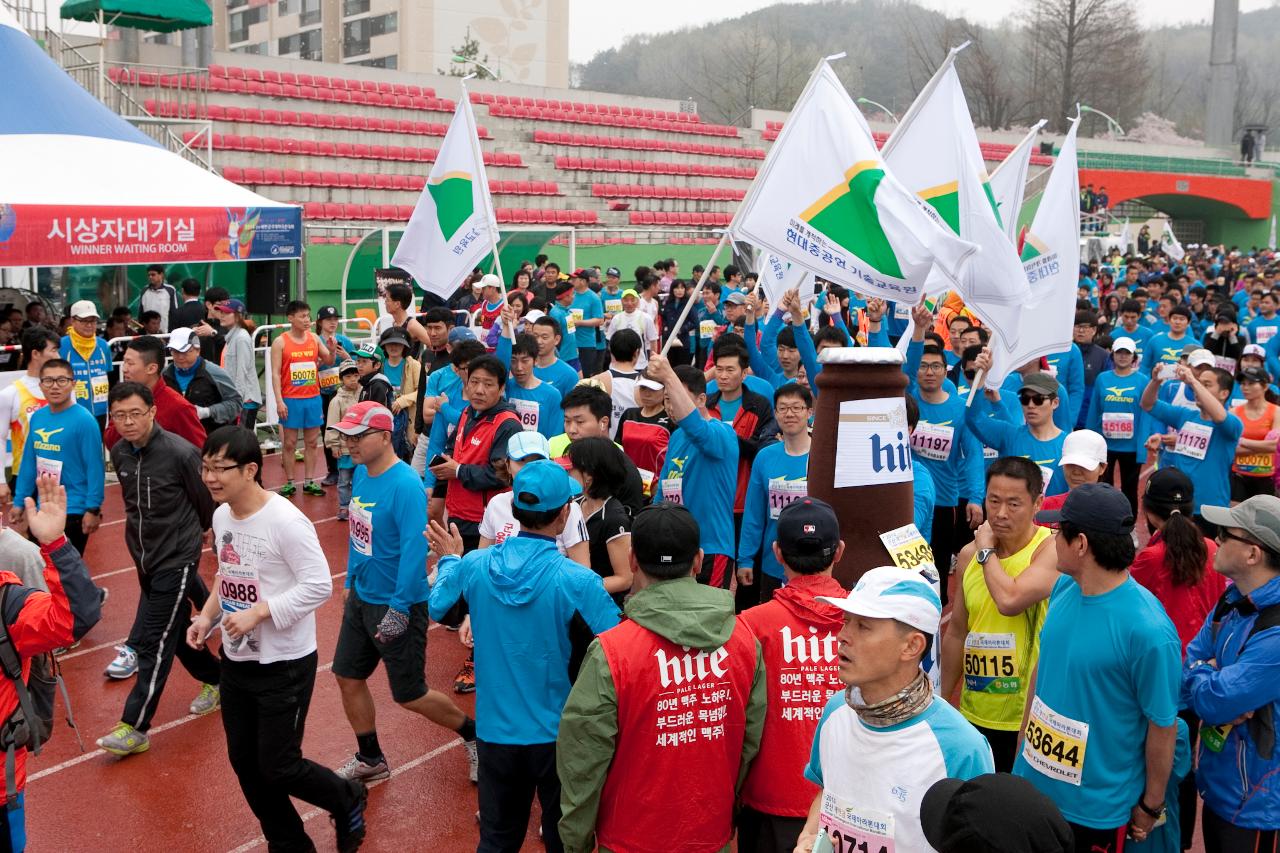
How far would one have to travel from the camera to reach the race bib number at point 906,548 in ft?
16.6

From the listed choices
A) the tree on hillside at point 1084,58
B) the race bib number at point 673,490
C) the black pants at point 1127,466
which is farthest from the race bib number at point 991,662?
the tree on hillside at point 1084,58

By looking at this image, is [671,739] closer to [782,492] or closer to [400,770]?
[782,492]

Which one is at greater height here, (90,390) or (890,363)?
(890,363)

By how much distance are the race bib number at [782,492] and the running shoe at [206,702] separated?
336 centimetres

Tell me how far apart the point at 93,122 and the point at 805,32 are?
119894mm

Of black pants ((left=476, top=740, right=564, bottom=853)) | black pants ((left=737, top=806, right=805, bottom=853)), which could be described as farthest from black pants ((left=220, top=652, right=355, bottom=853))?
black pants ((left=737, top=806, right=805, bottom=853))

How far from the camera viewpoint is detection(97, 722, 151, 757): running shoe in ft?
20.8

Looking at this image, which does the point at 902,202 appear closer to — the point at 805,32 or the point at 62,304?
the point at 62,304

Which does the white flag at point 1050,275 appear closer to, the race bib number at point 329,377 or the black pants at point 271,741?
the black pants at point 271,741

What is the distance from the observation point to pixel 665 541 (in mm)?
3785

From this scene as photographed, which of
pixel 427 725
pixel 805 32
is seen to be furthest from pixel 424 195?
pixel 805 32

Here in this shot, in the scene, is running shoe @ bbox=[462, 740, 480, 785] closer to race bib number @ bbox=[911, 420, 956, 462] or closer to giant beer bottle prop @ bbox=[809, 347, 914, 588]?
giant beer bottle prop @ bbox=[809, 347, 914, 588]

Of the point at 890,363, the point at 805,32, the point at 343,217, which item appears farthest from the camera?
the point at 805,32

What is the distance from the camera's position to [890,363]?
5.27 meters
